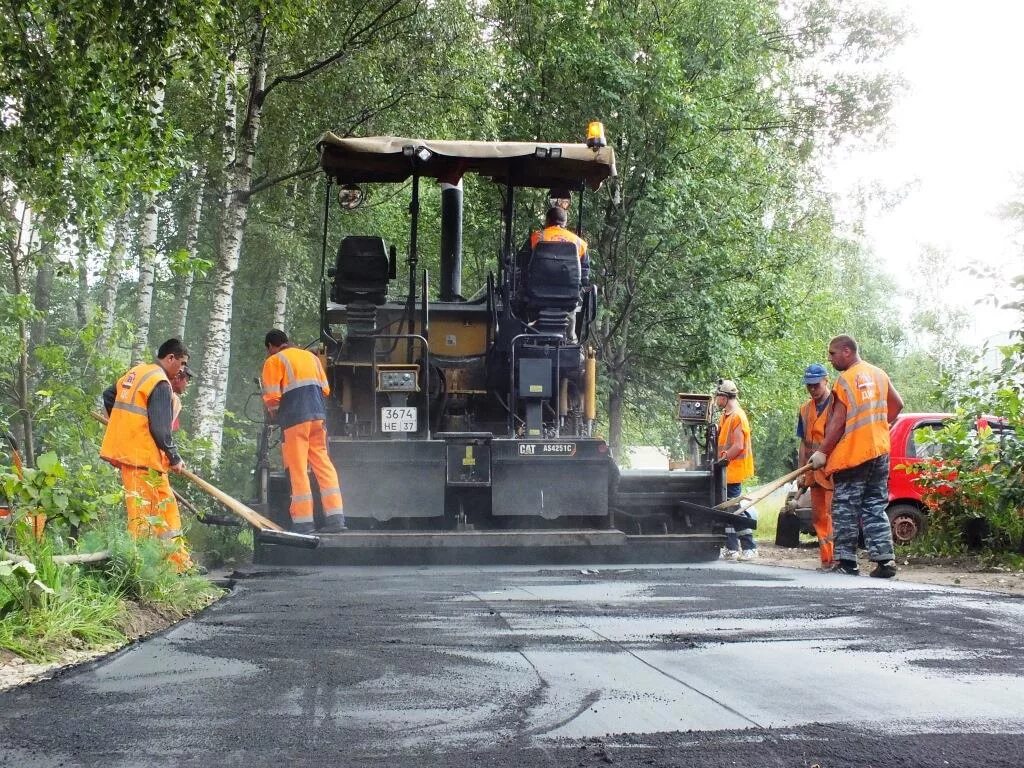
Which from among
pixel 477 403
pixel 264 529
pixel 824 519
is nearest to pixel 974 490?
pixel 824 519

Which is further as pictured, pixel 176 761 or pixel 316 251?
pixel 316 251

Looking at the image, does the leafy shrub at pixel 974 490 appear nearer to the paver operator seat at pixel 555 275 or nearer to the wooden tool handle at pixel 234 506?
the paver operator seat at pixel 555 275

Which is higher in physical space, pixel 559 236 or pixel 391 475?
pixel 559 236

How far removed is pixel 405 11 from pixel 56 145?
33.3 ft

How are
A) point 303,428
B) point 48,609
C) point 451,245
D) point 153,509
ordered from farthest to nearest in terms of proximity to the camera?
point 451,245
point 303,428
point 153,509
point 48,609

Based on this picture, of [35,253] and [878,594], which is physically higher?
[35,253]

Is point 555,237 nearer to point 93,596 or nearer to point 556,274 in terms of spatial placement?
point 556,274

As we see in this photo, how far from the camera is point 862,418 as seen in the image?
28.8 feet

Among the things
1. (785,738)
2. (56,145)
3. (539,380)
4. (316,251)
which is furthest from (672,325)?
(785,738)

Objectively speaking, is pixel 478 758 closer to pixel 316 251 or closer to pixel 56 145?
pixel 56 145

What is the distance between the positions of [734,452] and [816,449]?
1.58 m

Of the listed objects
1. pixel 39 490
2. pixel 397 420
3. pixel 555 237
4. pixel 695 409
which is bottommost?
pixel 39 490

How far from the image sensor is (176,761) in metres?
3.20

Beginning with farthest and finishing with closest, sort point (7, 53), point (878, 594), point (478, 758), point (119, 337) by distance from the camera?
point (119, 337)
point (7, 53)
point (878, 594)
point (478, 758)
